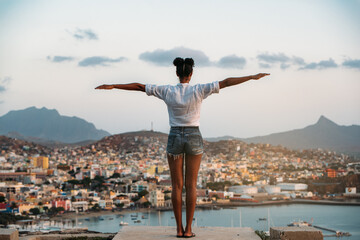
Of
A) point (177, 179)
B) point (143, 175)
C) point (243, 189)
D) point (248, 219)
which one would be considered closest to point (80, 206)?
point (248, 219)

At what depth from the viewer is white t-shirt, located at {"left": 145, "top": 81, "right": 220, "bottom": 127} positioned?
2.70m

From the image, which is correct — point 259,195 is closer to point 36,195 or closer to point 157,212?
point 157,212

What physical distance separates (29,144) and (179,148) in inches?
2949

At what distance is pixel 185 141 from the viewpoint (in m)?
2.71

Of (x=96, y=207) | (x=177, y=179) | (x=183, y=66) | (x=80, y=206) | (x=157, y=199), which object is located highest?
(x=183, y=66)

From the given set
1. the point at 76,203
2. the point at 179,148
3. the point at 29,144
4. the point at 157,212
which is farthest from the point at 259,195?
the point at 179,148

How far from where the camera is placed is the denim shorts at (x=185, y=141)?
271cm

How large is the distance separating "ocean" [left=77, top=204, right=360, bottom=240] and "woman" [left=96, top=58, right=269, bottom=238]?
Answer: 101 feet

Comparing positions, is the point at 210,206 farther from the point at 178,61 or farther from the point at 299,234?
the point at 178,61

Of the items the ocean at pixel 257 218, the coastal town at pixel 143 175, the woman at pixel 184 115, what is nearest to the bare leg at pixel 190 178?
the woman at pixel 184 115

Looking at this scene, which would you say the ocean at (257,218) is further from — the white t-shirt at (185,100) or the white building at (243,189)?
the white t-shirt at (185,100)

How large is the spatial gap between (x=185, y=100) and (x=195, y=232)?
781mm

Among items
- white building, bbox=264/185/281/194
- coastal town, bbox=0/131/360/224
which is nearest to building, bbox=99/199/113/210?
coastal town, bbox=0/131/360/224

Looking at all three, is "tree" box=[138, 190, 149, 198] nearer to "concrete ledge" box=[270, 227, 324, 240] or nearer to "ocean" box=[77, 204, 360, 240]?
"ocean" box=[77, 204, 360, 240]
